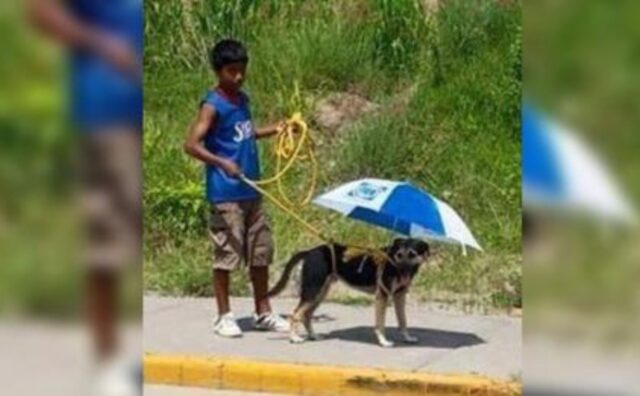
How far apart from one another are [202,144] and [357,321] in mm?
778

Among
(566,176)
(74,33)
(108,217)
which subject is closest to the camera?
(74,33)

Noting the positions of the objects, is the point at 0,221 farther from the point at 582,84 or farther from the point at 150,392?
the point at 150,392

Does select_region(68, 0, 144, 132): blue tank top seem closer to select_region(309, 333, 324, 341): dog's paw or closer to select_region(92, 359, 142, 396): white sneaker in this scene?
select_region(92, 359, 142, 396): white sneaker

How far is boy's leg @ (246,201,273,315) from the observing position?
5.14 meters

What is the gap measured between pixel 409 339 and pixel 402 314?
Answer: 3.3 inches

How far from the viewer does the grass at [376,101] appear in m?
4.96

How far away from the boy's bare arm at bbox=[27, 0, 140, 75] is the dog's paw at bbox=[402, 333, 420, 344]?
7.35 feet

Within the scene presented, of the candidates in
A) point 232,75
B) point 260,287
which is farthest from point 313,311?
point 232,75

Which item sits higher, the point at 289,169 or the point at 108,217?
the point at 289,169

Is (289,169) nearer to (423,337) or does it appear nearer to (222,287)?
(222,287)

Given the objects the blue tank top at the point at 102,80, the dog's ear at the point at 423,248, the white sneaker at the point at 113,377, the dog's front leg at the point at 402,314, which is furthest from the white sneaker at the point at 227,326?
the blue tank top at the point at 102,80

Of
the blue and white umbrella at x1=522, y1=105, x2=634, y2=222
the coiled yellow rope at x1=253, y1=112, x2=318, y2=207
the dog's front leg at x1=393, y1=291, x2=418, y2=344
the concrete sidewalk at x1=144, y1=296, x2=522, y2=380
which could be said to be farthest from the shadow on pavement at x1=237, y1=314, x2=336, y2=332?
the blue and white umbrella at x1=522, y1=105, x2=634, y2=222

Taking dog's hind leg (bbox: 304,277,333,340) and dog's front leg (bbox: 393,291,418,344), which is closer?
dog's front leg (bbox: 393,291,418,344)

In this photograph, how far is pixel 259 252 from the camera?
5.19 m
